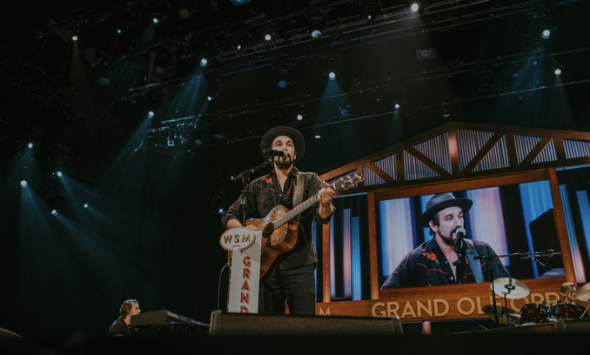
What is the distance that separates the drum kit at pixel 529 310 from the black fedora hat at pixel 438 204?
2438mm

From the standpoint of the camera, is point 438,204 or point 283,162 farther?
point 438,204

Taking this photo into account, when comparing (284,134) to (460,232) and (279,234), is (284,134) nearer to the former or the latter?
(279,234)

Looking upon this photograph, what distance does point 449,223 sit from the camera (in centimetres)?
876

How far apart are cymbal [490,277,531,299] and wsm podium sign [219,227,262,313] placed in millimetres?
4878

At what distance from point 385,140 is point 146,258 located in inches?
253

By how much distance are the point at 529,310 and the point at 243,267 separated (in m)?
5.00

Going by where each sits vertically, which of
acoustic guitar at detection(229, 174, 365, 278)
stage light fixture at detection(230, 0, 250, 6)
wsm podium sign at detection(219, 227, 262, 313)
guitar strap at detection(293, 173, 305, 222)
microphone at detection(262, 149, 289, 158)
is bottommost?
wsm podium sign at detection(219, 227, 262, 313)

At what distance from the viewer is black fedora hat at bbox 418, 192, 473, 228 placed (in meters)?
8.87

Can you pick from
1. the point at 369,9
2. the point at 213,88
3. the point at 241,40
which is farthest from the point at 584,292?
the point at 213,88

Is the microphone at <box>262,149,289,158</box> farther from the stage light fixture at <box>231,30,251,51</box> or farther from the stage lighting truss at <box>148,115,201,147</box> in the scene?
the stage lighting truss at <box>148,115,201,147</box>

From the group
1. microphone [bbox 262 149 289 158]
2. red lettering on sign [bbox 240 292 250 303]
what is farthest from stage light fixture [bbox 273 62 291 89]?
red lettering on sign [bbox 240 292 250 303]

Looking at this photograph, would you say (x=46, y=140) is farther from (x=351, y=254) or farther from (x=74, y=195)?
(x=351, y=254)

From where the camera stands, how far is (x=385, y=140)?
10148 mm

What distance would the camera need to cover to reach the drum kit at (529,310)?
5834 mm
